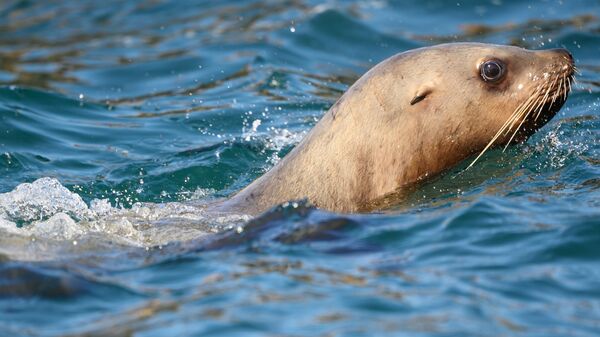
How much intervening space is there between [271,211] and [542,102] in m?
2.08

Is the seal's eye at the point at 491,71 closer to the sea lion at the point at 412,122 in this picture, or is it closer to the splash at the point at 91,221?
the sea lion at the point at 412,122

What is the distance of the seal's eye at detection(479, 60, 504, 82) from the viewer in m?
7.44

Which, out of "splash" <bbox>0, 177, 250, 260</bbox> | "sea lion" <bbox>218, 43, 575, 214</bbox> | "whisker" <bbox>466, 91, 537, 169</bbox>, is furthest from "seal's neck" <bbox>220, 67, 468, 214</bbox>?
"splash" <bbox>0, 177, 250, 260</bbox>

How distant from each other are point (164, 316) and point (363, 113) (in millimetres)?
2662

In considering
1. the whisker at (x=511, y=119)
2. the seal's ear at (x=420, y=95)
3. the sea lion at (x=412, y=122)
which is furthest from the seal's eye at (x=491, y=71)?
the seal's ear at (x=420, y=95)

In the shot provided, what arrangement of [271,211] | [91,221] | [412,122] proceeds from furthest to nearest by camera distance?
[412,122], [91,221], [271,211]

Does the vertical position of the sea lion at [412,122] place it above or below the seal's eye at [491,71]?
below

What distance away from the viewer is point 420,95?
737 cm

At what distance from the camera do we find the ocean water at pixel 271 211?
5.19m

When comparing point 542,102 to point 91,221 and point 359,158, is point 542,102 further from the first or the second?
point 91,221

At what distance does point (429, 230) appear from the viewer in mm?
6312

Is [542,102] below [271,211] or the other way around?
the other way around

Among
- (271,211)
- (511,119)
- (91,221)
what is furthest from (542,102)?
(91,221)

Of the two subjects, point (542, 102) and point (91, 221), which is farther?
point (542, 102)
